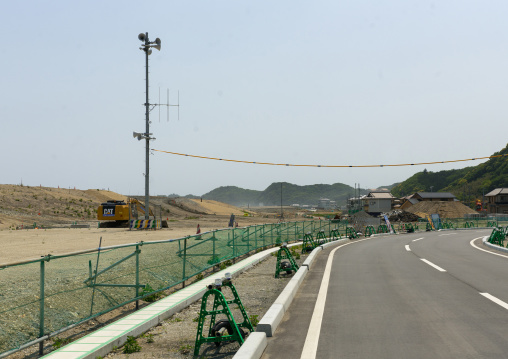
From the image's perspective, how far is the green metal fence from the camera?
24.2 feet

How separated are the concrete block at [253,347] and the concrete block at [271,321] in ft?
1.53

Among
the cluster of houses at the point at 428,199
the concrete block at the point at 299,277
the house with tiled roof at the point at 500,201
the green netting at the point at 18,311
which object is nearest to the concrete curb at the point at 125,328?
the green netting at the point at 18,311

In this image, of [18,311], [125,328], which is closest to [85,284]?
[18,311]

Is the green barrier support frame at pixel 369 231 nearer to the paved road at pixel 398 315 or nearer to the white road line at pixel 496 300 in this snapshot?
the paved road at pixel 398 315

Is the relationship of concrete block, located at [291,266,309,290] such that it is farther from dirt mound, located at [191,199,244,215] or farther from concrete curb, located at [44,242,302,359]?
dirt mound, located at [191,199,244,215]

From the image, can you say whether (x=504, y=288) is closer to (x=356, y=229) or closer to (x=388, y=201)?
(x=356, y=229)

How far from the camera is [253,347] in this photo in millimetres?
6289

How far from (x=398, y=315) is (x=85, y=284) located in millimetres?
6989

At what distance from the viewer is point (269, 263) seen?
63.7 feet

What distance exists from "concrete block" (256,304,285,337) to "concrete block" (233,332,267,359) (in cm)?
47

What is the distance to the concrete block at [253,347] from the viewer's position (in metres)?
5.95

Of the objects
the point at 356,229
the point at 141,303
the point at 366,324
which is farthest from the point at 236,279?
the point at 356,229

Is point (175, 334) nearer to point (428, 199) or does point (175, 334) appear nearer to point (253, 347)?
point (253, 347)

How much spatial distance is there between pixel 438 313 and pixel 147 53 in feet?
126
